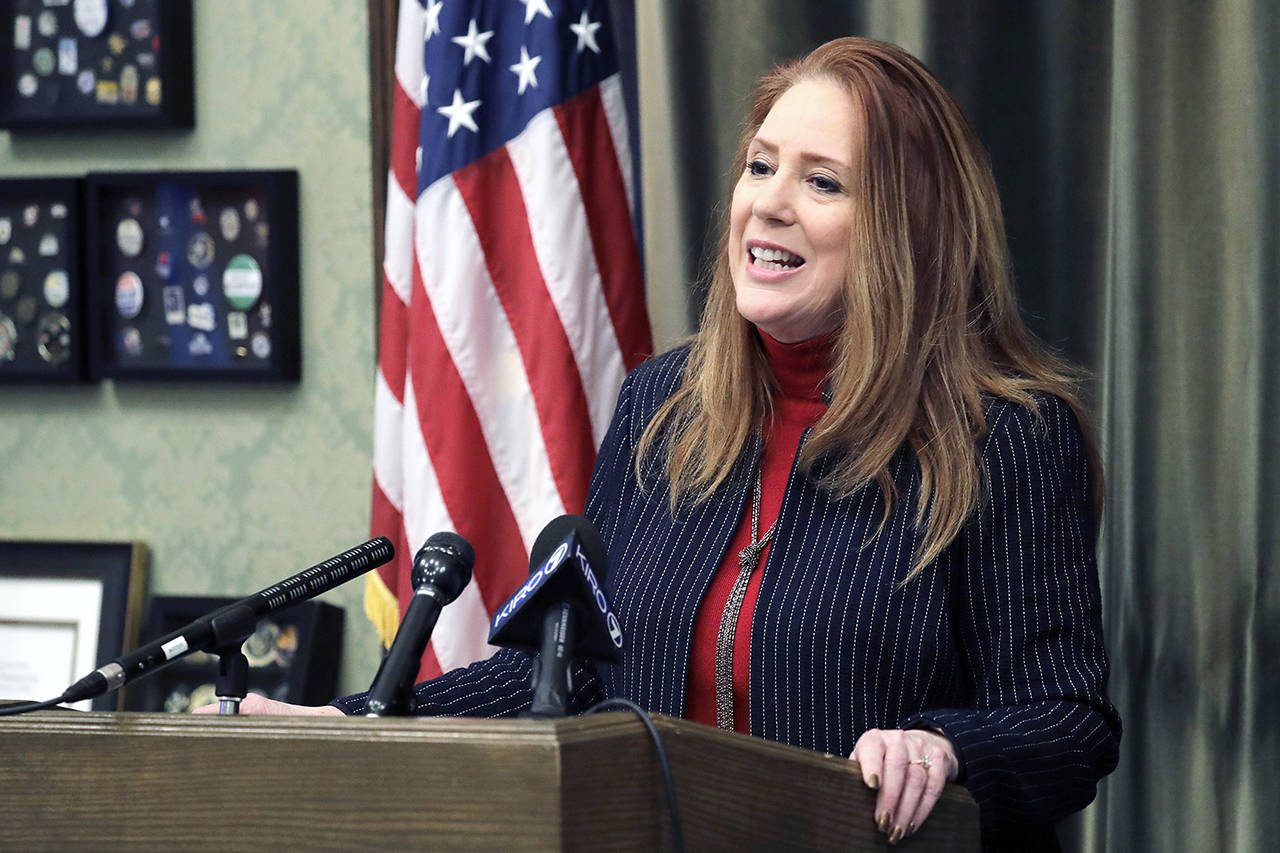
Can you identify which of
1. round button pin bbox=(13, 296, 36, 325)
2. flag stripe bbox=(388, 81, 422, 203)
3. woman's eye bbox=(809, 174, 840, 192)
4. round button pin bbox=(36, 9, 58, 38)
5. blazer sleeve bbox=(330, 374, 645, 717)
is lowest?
blazer sleeve bbox=(330, 374, 645, 717)

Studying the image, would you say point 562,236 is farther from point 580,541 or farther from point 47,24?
point 580,541

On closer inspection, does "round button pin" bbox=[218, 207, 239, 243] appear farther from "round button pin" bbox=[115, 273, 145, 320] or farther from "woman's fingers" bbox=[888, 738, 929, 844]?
"woman's fingers" bbox=[888, 738, 929, 844]

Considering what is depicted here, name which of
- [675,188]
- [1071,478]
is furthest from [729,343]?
[675,188]

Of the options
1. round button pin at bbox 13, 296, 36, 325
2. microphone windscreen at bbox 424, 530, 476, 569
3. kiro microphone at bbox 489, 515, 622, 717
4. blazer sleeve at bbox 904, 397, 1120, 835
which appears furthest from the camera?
round button pin at bbox 13, 296, 36, 325

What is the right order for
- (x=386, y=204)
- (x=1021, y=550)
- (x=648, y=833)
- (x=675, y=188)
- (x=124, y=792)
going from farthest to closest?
(x=386, y=204)
(x=675, y=188)
(x=1021, y=550)
(x=124, y=792)
(x=648, y=833)

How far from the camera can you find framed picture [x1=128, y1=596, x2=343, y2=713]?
294cm

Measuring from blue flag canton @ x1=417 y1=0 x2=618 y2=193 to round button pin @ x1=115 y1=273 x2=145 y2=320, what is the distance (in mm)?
821

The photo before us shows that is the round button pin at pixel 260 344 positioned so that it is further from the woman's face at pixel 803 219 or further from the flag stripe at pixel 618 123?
the woman's face at pixel 803 219

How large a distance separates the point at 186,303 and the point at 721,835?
2341 millimetres

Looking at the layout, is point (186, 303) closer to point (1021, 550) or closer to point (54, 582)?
point (54, 582)

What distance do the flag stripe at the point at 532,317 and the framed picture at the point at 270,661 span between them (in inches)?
26.8

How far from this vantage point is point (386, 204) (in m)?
2.95

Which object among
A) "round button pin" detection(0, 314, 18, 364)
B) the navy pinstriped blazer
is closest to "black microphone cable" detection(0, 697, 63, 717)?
the navy pinstriped blazer

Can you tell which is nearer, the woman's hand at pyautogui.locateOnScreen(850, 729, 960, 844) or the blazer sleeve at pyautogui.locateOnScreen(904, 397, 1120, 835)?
the woman's hand at pyautogui.locateOnScreen(850, 729, 960, 844)
